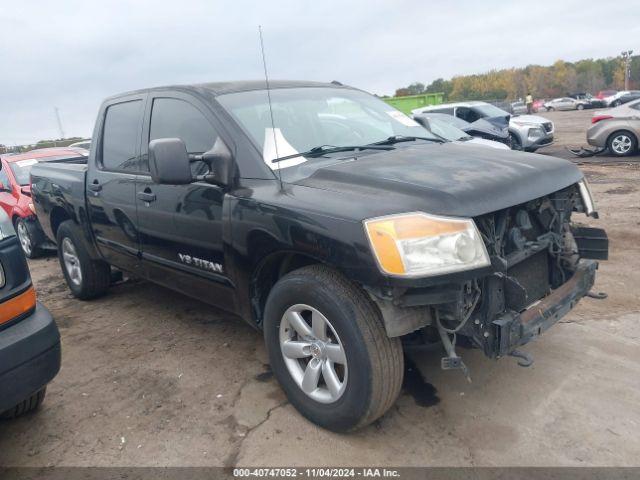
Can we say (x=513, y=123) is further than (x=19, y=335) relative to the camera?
Yes

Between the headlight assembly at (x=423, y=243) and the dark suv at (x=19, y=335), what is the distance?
65.5 inches

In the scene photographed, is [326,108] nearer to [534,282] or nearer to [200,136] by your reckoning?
[200,136]

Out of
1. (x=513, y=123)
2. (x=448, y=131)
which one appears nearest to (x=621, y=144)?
(x=513, y=123)

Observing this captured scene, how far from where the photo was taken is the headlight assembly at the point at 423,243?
89.7 inches

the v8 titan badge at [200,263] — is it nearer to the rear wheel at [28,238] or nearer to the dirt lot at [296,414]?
the dirt lot at [296,414]

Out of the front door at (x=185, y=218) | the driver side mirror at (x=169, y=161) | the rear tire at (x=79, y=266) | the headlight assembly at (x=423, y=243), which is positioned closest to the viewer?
the headlight assembly at (x=423, y=243)

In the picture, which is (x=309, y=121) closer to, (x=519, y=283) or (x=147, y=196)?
(x=147, y=196)

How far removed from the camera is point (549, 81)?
313ft

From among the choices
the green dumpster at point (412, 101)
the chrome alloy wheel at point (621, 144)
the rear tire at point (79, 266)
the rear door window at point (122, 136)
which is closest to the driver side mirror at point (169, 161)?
the rear door window at point (122, 136)

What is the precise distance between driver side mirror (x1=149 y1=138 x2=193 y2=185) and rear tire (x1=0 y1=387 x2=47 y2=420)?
1.42 m

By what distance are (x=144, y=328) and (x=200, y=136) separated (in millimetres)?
1867

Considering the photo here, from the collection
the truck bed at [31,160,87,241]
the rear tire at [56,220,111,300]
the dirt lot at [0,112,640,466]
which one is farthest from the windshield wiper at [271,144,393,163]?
the rear tire at [56,220,111,300]

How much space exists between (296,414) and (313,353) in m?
→ 0.46

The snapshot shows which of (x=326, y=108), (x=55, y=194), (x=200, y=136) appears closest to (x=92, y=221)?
(x=55, y=194)
